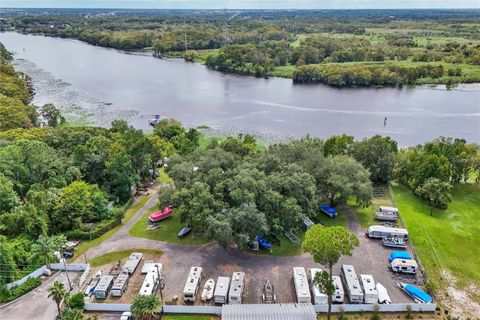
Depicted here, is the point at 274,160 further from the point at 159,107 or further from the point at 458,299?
the point at 159,107

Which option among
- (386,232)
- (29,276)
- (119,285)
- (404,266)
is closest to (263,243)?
(386,232)

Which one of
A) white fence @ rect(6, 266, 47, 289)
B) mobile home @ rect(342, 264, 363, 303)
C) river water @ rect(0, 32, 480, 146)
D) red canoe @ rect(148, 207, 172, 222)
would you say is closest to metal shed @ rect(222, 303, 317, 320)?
mobile home @ rect(342, 264, 363, 303)

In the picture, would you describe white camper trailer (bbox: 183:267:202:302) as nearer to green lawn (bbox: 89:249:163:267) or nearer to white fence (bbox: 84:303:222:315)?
white fence (bbox: 84:303:222:315)

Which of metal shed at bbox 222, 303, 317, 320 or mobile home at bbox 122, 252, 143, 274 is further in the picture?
mobile home at bbox 122, 252, 143, 274

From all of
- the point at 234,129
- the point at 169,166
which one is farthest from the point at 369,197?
the point at 234,129

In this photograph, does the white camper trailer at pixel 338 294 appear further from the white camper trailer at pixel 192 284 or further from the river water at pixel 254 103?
the river water at pixel 254 103

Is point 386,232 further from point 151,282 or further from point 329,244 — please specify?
point 151,282

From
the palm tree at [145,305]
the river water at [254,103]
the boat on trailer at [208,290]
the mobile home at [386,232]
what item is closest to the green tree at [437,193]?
the mobile home at [386,232]
